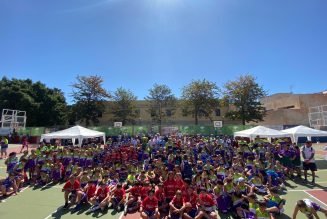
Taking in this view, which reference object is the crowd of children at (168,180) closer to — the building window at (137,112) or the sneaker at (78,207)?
the sneaker at (78,207)

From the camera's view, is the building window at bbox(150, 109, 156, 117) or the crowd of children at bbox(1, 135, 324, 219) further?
the building window at bbox(150, 109, 156, 117)

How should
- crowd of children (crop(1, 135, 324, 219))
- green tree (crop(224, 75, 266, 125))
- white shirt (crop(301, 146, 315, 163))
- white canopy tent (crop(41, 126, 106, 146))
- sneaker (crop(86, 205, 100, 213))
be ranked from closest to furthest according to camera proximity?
crowd of children (crop(1, 135, 324, 219)) → sneaker (crop(86, 205, 100, 213)) → white shirt (crop(301, 146, 315, 163)) → white canopy tent (crop(41, 126, 106, 146)) → green tree (crop(224, 75, 266, 125))

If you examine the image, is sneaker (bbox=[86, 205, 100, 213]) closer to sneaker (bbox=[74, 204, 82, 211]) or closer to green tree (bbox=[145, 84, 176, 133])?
sneaker (bbox=[74, 204, 82, 211])

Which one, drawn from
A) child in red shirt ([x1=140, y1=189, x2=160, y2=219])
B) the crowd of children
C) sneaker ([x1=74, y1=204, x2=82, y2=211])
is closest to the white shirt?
the crowd of children

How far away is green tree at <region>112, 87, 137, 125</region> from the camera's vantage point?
164ft

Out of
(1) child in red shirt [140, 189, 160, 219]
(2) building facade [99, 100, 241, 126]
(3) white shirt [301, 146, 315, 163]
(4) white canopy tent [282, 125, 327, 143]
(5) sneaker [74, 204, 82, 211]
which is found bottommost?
(5) sneaker [74, 204, 82, 211]

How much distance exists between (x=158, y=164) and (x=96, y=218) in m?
4.60

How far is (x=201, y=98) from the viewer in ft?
151

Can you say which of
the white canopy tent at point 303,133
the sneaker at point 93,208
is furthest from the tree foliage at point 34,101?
the white canopy tent at point 303,133

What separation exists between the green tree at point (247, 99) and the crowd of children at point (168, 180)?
2737 centimetres

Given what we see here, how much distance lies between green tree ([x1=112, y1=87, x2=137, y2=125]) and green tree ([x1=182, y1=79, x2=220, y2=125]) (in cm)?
1146

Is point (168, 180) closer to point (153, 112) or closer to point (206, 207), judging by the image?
point (206, 207)

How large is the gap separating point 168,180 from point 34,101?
45.0 metres

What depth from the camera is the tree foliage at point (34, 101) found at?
149ft
